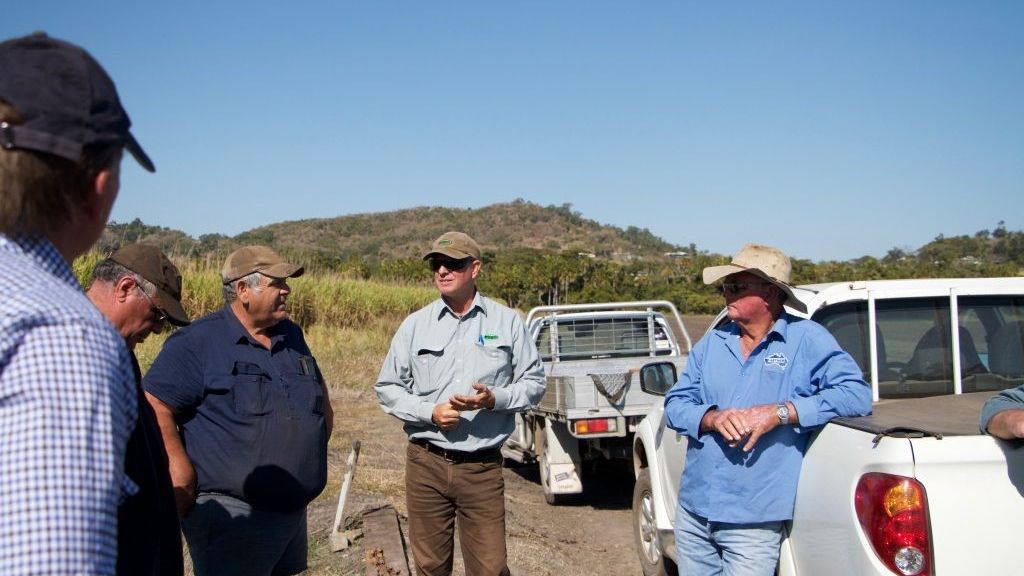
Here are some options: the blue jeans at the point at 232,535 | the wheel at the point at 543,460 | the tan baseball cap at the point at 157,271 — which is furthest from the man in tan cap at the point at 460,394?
the wheel at the point at 543,460

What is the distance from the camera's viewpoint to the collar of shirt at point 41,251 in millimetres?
1357

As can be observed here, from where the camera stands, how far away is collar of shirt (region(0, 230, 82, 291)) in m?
1.36

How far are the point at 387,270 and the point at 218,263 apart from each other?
18181 millimetres

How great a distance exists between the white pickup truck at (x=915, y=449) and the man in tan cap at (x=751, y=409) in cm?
9

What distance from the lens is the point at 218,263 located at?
59.4 ft

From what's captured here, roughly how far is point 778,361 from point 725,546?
78 cm

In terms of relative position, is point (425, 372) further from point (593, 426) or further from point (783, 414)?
point (593, 426)

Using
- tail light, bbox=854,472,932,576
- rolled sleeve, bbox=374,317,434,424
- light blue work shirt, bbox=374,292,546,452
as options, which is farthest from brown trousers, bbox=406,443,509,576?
tail light, bbox=854,472,932,576

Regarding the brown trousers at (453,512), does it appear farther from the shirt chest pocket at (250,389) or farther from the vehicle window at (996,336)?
the vehicle window at (996,336)

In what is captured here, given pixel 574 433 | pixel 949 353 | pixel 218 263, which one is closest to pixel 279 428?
pixel 949 353

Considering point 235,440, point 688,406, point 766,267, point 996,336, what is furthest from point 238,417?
point 996,336

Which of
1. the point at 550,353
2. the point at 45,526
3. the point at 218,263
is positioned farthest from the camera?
the point at 218,263

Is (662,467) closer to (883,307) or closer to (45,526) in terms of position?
(883,307)

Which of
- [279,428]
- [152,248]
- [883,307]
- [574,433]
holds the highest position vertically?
[152,248]
